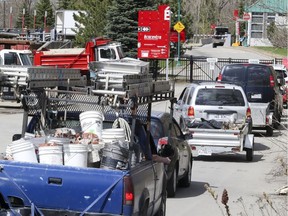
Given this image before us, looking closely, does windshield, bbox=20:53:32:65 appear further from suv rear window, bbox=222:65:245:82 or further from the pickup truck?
the pickup truck

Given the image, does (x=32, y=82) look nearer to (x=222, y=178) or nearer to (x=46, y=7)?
(x=222, y=178)

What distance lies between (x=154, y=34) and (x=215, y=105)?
809 inches

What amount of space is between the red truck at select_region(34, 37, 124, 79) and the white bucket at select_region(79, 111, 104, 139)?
29268 mm

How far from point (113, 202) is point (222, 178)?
30.5 feet

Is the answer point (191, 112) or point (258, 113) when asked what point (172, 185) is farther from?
point (258, 113)

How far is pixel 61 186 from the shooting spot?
321 inches

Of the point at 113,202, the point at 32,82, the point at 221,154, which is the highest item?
the point at 32,82

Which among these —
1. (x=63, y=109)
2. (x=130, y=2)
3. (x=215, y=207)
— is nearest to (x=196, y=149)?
(x=215, y=207)

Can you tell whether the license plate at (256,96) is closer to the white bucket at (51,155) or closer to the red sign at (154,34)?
the red sign at (154,34)

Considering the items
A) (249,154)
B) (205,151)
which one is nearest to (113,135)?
(205,151)

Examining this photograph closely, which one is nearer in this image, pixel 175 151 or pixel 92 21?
pixel 175 151

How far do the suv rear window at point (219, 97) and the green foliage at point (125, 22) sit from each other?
29403 mm

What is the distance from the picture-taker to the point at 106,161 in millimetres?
8633

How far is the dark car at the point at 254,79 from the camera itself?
88.2 ft
